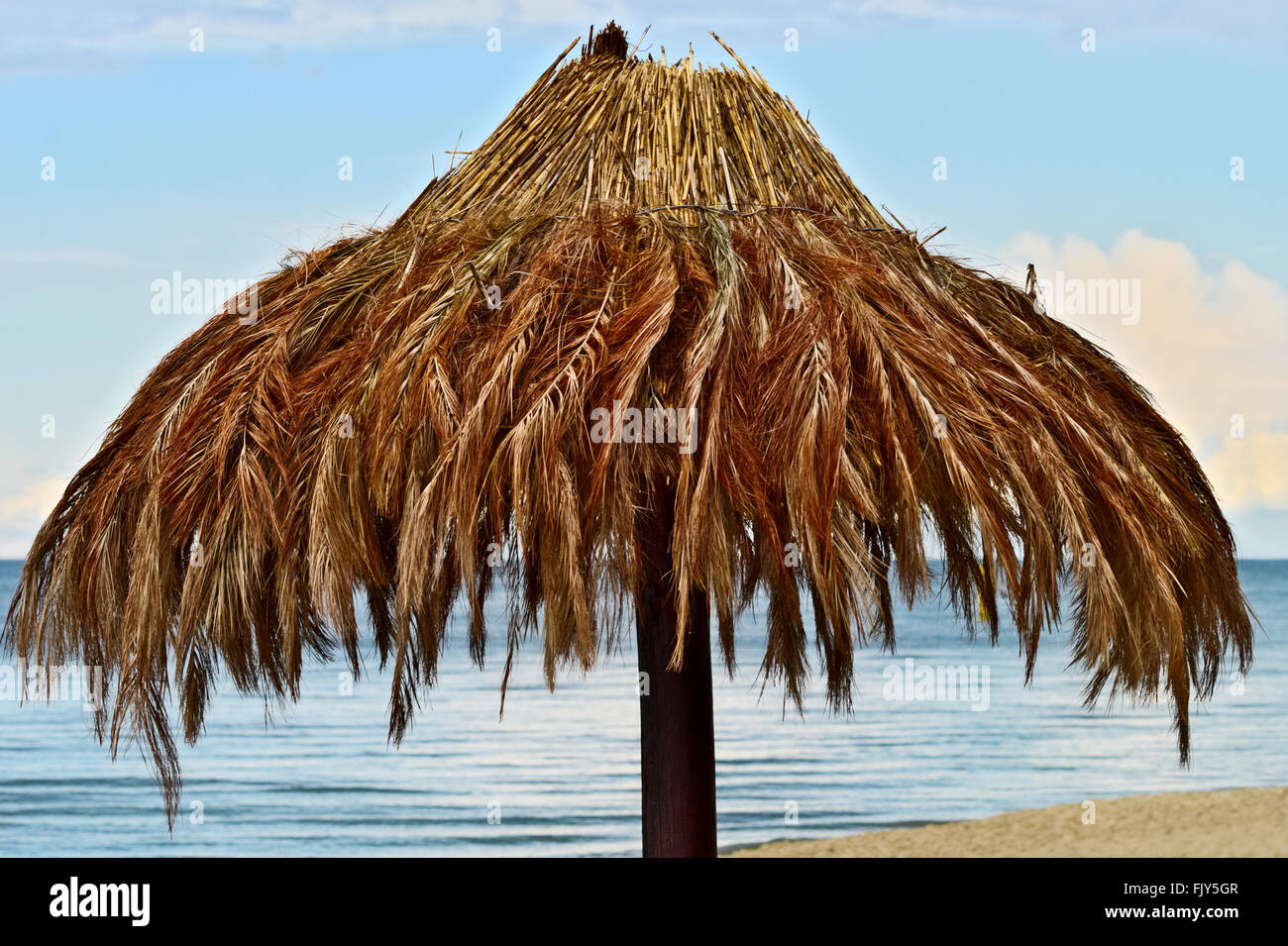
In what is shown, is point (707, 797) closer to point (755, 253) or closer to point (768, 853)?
point (755, 253)

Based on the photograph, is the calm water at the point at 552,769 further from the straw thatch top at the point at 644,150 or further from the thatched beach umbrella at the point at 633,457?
the straw thatch top at the point at 644,150

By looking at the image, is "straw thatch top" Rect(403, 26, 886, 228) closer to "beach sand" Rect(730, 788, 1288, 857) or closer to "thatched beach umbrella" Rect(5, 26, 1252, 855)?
"thatched beach umbrella" Rect(5, 26, 1252, 855)

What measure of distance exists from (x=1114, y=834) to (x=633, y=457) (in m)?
11.3

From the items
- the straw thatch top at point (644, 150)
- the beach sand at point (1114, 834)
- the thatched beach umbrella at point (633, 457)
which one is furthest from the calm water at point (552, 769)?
the straw thatch top at point (644, 150)

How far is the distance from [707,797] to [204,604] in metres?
1.81

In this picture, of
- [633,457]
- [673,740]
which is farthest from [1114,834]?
[633,457]

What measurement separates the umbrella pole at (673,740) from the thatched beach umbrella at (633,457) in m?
0.01

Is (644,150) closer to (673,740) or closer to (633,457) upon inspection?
(633,457)

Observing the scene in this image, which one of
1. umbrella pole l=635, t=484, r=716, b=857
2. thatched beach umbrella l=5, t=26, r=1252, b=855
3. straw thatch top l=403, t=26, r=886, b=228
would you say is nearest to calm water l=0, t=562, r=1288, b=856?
umbrella pole l=635, t=484, r=716, b=857

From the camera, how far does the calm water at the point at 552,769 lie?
15.6 m

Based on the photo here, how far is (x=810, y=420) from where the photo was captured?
3.03m

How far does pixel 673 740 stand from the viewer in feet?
13.4

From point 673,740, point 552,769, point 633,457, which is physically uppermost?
point 633,457

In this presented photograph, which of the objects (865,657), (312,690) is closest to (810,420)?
(312,690)
